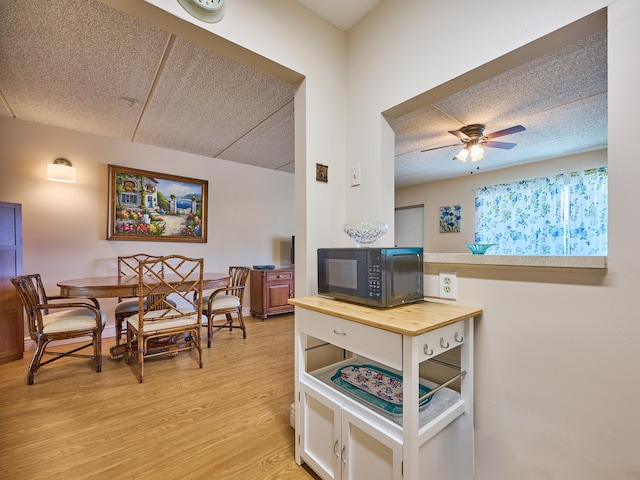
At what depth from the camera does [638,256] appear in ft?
2.71

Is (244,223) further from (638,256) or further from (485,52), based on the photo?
(638,256)

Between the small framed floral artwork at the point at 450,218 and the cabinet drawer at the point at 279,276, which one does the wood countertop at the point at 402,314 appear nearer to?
the cabinet drawer at the point at 279,276

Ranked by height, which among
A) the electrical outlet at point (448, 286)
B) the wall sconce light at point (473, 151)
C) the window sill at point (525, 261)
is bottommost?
the electrical outlet at point (448, 286)

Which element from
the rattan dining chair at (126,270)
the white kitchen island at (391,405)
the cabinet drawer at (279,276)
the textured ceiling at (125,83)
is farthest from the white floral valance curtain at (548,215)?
the rattan dining chair at (126,270)

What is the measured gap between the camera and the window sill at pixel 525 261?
2.97ft

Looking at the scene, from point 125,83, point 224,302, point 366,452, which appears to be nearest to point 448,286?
point 366,452

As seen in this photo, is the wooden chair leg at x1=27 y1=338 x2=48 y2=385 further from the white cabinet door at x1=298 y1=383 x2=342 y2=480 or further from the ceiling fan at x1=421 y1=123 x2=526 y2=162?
the ceiling fan at x1=421 y1=123 x2=526 y2=162

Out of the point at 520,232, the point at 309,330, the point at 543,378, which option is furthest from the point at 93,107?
the point at 520,232

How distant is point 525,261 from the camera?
105 centimetres

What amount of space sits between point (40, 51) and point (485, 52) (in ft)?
8.45

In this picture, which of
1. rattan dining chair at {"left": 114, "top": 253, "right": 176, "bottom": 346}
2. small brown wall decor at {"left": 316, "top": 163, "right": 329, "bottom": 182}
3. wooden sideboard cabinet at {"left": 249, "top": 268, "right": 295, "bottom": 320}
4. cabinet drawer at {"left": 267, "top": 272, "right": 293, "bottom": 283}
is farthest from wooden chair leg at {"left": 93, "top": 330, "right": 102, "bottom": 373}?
small brown wall decor at {"left": 316, "top": 163, "right": 329, "bottom": 182}

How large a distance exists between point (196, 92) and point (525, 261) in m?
2.50

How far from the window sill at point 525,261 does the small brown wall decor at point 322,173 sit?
70 cm

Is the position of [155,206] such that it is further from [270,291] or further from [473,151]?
[473,151]
